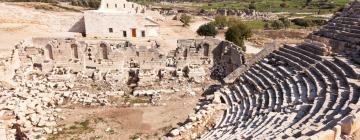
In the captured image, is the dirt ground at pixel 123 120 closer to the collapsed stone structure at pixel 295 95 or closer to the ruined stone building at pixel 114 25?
the collapsed stone structure at pixel 295 95

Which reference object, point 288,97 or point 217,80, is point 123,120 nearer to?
point 288,97

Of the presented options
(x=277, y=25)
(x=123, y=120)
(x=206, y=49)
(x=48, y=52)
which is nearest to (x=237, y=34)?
(x=206, y=49)

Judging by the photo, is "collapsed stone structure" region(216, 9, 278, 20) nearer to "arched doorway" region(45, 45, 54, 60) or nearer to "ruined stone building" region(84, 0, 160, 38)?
"ruined stone building" region(84, 0, 160, 38)

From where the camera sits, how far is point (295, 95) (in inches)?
607

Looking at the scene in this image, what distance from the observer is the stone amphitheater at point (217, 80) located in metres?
12.9

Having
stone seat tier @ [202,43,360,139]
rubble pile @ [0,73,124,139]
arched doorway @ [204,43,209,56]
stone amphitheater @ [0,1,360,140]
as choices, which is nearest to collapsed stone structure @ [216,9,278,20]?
arched doorway @ [204,43,209,56]

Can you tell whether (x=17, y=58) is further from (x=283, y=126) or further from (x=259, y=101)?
(x=283, y=126)

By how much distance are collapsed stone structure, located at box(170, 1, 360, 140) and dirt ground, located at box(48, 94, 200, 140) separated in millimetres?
1252

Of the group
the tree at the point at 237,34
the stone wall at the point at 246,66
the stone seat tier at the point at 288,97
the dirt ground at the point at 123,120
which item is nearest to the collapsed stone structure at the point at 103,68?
the dirt ground at the point at 123,120

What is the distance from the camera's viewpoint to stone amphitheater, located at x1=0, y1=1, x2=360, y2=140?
12.9 meters

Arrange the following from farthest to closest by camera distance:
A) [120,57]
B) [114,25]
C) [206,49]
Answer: [114,25] → [206,49] → [120,57]

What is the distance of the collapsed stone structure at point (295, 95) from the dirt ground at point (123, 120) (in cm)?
125

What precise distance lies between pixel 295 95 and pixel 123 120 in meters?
8.53

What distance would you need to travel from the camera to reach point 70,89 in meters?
22.6
